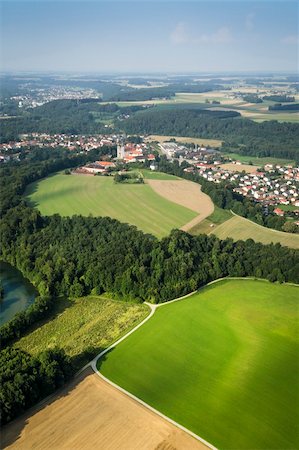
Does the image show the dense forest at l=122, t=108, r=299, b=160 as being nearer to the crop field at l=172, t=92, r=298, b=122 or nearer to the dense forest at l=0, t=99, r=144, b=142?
the crop field at l=172, t=92, r=298, b=122

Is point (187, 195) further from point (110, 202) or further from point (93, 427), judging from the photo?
point (93, 427)

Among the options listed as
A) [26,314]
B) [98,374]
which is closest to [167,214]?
[26,314]

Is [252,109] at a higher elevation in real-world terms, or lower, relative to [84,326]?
higher

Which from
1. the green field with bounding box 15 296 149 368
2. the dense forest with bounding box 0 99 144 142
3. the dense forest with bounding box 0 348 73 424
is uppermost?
the dense forest with bounding box 0 99 144 142

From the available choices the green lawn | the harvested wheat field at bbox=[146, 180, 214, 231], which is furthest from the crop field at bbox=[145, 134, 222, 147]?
the harvested wheat field at bbox=[146, 180, 214, 231]

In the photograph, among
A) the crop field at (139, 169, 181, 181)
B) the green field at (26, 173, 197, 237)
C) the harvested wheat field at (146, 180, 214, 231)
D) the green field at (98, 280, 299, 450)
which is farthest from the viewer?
the crop field at (139, 169, 181, 181)

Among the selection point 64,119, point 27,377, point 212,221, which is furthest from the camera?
point 64,119

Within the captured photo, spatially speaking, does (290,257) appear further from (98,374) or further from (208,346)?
(98,374)

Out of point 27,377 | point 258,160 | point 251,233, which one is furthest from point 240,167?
point 27,377
